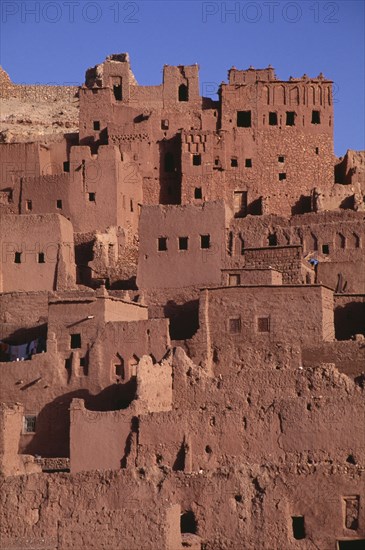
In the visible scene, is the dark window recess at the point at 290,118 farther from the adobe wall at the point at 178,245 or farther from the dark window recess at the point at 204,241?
the dark window recess at the point at 204,241

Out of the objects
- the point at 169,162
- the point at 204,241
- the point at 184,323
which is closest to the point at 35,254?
the point at 204,241

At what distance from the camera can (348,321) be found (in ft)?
137

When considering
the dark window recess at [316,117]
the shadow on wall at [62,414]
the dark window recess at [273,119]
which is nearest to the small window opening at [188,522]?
the shadow on wall at [62,414]

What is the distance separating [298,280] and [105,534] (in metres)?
13.5

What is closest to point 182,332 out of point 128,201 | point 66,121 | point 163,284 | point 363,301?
point 163,284

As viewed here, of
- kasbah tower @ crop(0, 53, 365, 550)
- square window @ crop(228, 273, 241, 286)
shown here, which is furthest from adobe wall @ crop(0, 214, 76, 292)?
square window @ crop(228, 273, 241, 286)

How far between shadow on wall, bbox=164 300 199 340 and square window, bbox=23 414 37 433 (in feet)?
16.7

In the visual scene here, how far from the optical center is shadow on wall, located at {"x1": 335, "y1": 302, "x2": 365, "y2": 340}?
4178 centimetres

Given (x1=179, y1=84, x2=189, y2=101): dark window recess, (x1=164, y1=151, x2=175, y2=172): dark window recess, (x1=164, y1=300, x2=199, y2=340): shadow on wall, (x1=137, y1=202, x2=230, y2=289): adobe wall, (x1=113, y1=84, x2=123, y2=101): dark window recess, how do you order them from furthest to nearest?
(x1=113, y1=84, x2=123, y2=101): dark window recess
(x1=179, y1=84, x2=189, y2=101): dark window recess
(x1=164, y1=151, x2=175, y2=172): dark window recess
(x1=137, y1=202, x2=230, y2=289): adobe wall
(x1=164, y1=300, x2=199, y2=340): shadow on wall

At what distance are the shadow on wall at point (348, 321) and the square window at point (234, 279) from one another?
299cm

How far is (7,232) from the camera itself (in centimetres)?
4728

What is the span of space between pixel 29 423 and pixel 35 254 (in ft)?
29.9

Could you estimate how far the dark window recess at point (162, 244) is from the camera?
148 ft

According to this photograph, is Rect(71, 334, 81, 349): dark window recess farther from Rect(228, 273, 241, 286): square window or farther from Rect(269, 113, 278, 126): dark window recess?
Rect(269, 113, 278, 126): dark window recess
